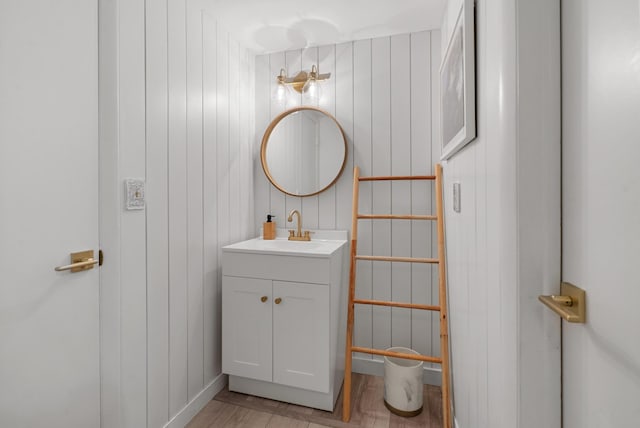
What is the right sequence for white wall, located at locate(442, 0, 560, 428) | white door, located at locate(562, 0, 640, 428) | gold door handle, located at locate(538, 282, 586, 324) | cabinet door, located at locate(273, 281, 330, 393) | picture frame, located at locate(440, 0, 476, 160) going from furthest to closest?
cabinet door, located at locate(273, 281, 330, 393) < picture frame, located at locate(440, 0, 476, 160) < white wall, located at locate(442, 0, 560, 428) < gold door handle, located at locate(538, 282, 586, 324) < white door, located at locate(562, 0, 640, 428)

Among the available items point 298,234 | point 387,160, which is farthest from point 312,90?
point 298,234

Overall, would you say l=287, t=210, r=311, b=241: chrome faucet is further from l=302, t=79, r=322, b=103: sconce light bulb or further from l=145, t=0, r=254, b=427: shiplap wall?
l=302, t=79, r=322, b=103: sconce light bulb

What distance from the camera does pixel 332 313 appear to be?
5.72 feet

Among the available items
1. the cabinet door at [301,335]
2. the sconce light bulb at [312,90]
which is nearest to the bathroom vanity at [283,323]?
the cabinet door at [301,335]

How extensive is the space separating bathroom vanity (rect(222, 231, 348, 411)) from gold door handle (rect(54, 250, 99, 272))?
2.35 feet

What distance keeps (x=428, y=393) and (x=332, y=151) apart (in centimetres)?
167

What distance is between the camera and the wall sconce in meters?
2.16

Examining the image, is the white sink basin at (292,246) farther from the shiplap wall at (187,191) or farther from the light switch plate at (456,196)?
the light switch plate at (456,196)

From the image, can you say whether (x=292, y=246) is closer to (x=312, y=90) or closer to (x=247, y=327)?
(x=247, y=327)

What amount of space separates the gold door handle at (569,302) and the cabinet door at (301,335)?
1.13 metres

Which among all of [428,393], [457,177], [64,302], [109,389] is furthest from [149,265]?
[428,393]

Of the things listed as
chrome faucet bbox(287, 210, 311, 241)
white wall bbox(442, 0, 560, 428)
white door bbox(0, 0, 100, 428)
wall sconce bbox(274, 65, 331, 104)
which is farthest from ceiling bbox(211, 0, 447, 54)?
chrome faucet bbox(287, 210, 311, 241)

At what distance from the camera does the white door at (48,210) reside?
3.22ft

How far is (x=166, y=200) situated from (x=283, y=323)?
2.97 feet
